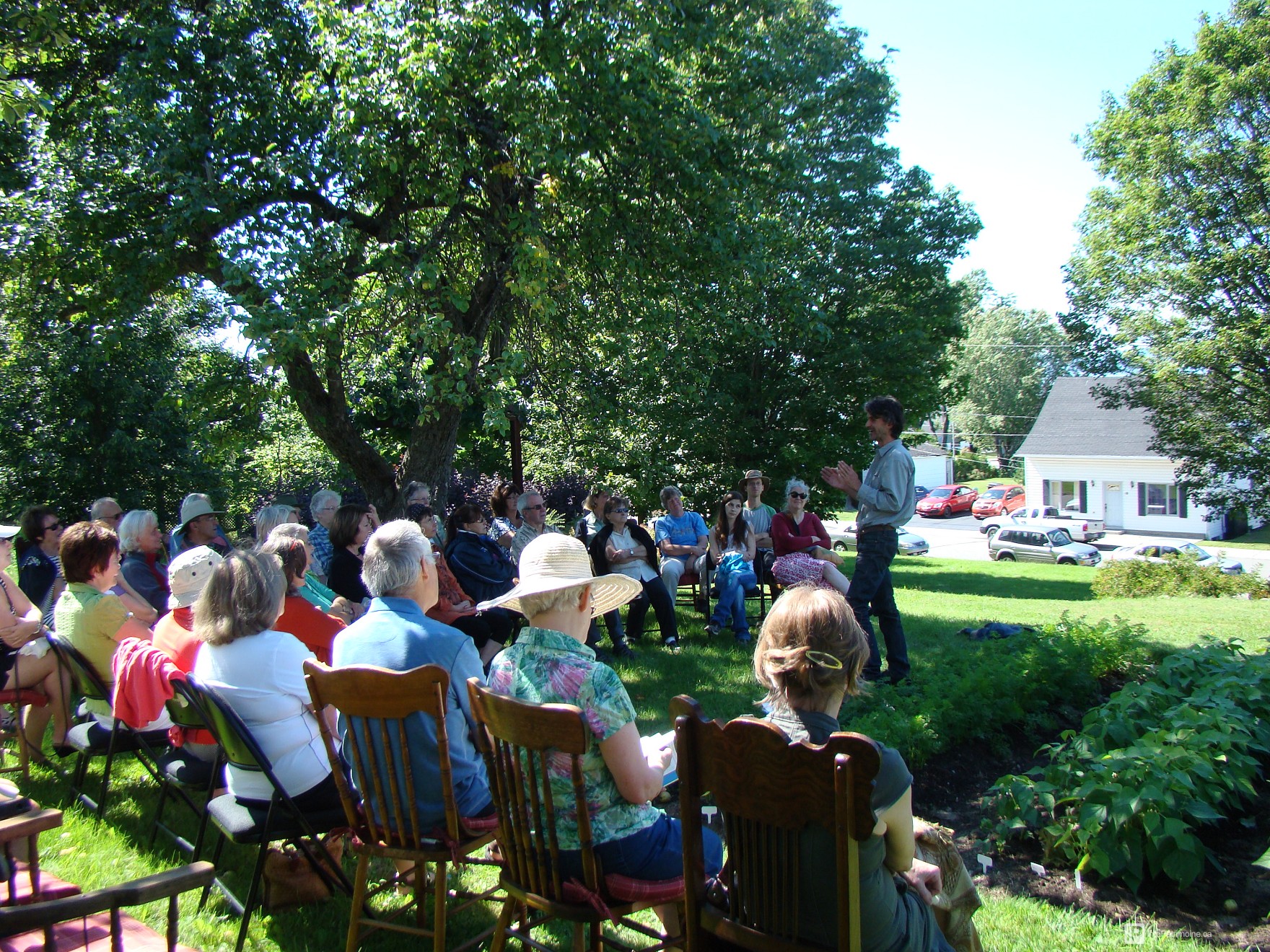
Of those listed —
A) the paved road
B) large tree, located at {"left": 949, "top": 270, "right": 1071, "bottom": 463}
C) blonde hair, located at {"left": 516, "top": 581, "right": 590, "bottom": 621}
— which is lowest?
the paved road

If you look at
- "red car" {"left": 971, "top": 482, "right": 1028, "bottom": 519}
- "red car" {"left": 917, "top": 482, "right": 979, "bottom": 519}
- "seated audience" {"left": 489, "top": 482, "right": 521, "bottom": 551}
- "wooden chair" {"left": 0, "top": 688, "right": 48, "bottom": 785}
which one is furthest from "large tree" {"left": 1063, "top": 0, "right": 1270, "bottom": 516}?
"red car" {"left": 917, "top": 482, "right": 979, "bottom": 519}

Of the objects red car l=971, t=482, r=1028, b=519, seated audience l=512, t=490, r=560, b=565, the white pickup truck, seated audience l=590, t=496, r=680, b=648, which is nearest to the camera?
seated audience l=512, t=490, r=560, b=565

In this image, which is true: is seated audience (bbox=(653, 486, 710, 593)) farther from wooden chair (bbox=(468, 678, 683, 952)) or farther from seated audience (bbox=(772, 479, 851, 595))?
wooden chair (bbox=(468, 678, 683, 952))

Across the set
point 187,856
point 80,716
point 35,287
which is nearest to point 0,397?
point 35,287

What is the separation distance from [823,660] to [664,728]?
3.24 m

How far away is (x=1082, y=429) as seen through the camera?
42.7m

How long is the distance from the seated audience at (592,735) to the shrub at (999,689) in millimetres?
2170

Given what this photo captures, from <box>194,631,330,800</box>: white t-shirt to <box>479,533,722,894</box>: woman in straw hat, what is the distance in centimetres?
98

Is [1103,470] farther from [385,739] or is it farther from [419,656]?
[385,739]

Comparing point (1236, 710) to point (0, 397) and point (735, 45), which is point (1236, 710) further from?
point (0, 397)

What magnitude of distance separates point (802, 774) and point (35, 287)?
9230 millimetres

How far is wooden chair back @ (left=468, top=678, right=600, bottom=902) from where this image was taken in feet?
7.18

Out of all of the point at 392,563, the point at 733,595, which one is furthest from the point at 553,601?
the point at 733,595

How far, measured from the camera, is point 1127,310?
70.9 ft
